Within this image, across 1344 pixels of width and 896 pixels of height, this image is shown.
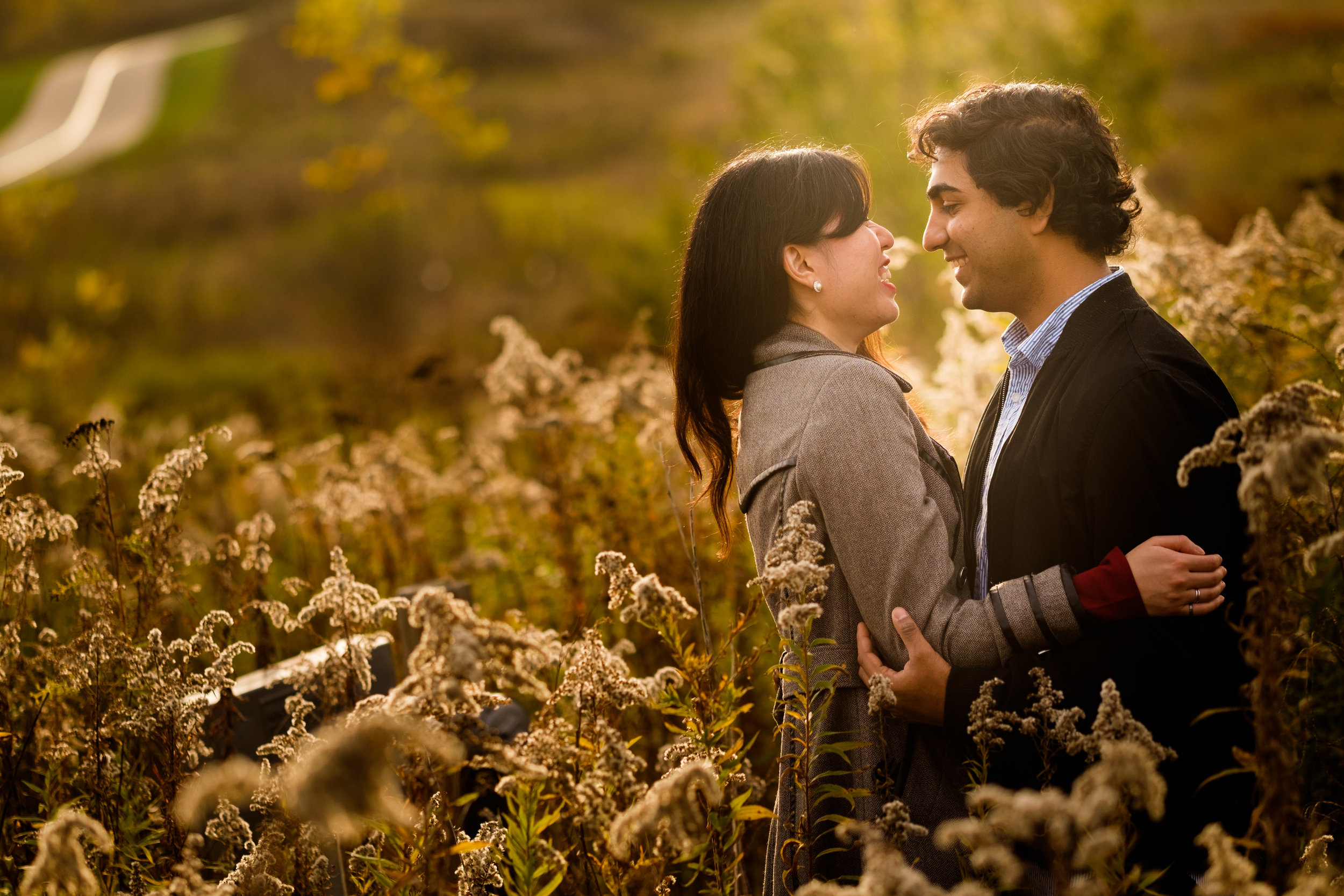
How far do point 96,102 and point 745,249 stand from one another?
4756 centimetres

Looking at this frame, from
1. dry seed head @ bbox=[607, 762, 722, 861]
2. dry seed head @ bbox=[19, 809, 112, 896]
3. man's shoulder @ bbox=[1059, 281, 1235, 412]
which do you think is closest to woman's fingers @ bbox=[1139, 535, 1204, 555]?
man's shoulder @ bbox=[1059, 281, 1235, 412]

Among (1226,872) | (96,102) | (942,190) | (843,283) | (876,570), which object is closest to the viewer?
(1226,872)

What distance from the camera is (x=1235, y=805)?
2221mm

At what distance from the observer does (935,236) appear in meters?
2.83

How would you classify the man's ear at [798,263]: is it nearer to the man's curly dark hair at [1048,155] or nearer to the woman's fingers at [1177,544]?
the man's curly dark hair at [1048,155]

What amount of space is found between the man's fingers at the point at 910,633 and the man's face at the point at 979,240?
107cm

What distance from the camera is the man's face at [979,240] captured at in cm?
272

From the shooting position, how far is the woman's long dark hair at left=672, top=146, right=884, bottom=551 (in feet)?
8.52

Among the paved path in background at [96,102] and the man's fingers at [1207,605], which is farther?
the paved path in background at [96,102]

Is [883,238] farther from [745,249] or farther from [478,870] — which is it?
[478,870]

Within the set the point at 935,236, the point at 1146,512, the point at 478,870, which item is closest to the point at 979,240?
the point at 935,236

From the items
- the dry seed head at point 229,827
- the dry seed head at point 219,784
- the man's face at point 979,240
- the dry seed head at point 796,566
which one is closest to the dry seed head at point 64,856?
the dry seed head at point 219,784

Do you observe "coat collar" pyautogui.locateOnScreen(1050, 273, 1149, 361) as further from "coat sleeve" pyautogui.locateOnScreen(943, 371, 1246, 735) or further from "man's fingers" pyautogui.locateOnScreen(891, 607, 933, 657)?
"man's fingers" pyautogui.locateOnScreen(891, 607, 933, 657)

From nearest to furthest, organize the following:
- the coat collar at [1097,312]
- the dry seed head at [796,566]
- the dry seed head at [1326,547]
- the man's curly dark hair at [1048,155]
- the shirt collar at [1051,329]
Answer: the dry seed head at [1326,547], the dry seed head at [796,566], the coat collar at [1097,312], the shirt collar at [1051,329], the man's curly dark hair at [1048,155]
